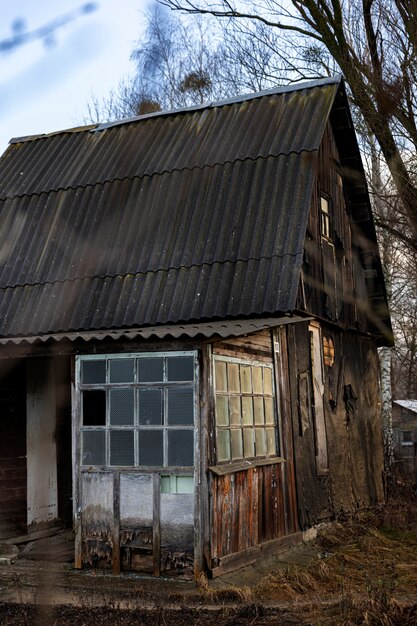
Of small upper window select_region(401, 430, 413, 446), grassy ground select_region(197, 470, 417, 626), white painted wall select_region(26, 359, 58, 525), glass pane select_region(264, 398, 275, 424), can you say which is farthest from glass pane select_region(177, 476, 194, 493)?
small upper window select_region(401, 430, 413, 446)

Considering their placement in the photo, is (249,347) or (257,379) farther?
(257,379)

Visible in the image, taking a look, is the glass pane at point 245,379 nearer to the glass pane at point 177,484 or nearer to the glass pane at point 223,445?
the glass pane at point 223,445

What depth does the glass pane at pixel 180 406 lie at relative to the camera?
8.66 metres

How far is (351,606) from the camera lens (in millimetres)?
6570

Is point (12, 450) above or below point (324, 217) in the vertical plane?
below

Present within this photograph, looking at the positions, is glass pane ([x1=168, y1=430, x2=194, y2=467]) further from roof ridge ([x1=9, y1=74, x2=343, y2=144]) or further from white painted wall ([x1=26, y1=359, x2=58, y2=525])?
roof ridge ([x1=9, y1=74, x2=343, y2=144])

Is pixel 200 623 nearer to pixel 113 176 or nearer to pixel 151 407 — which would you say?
pixel 151 407

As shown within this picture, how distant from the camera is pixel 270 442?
1005 centimetres

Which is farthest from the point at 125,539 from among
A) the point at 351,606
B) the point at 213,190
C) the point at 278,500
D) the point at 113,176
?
the point at 113,176

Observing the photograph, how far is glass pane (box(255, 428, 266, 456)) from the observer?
9.66 m

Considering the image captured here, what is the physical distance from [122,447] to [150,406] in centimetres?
59

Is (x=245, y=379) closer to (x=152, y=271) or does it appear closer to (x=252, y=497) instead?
(x=252, y=497)

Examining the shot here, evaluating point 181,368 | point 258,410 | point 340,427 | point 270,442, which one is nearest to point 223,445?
point 181,368

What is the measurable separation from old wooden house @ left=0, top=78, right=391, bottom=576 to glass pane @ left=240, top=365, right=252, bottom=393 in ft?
0.08
